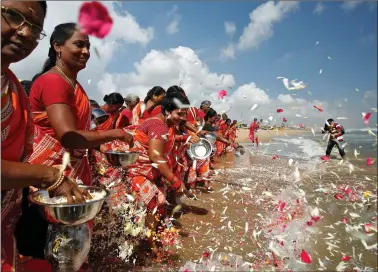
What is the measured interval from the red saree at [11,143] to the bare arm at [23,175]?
0.22m

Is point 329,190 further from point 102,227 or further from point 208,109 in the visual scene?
point 102,227

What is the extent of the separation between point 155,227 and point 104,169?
112cm

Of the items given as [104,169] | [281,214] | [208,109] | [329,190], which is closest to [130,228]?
[104,169]

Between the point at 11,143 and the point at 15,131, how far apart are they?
0.07 m

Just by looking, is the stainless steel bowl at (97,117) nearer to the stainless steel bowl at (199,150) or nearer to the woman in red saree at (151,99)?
the woman in red saree at (151,99)

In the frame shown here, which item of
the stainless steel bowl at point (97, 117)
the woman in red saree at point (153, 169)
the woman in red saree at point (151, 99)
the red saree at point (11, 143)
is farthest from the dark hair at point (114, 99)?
the red saree at point (11, 143)

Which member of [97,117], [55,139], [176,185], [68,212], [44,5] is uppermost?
[44,5]

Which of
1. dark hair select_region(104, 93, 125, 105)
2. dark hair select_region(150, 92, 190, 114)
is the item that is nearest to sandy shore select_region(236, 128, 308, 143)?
dark hair select_region(104, 93, 125, 105)

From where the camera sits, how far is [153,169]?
172 inches

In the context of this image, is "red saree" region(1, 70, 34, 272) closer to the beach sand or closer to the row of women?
the row of women

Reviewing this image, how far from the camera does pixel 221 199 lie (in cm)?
834

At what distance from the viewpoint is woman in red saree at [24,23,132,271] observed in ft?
7.89

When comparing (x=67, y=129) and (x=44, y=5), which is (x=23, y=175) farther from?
(x=44, y=5)

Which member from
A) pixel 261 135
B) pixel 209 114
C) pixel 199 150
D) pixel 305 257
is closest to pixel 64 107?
pixel 305 257
